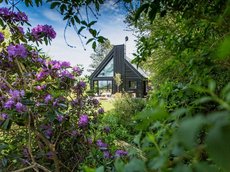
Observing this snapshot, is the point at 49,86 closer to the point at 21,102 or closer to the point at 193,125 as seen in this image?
the point at 21,102

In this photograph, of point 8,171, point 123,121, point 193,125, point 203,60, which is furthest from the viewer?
point 123,121

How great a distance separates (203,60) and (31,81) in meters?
1.51

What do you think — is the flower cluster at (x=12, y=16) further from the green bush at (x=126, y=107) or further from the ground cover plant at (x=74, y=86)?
the green bush at (x=126, y=107)

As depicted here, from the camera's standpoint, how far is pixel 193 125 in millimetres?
219

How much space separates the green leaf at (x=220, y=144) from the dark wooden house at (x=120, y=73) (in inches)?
798

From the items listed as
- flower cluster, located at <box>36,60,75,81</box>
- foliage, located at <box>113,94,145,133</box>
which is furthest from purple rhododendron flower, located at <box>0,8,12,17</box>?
foliage, located at <box>113,94,145,133</box>

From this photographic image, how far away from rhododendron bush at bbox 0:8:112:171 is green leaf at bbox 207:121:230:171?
65.0 inches

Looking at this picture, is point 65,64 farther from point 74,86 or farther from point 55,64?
point 74,86

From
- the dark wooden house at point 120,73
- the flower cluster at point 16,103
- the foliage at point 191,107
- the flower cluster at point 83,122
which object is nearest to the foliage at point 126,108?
the flower cluster at point 83,122

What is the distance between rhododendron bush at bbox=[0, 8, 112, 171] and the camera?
74.8 inches

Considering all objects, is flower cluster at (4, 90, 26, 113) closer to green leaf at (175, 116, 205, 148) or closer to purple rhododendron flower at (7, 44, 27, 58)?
purple rhododendron flower at (7, 44, 27, 58)

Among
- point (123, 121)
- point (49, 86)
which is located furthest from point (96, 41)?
point (123, 121)

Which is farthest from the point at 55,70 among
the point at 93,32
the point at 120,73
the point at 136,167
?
the point at 120,73

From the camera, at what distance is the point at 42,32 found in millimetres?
2172
